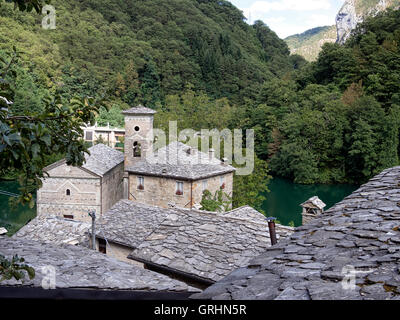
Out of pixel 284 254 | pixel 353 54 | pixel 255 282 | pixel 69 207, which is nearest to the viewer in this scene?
pixel 255 282

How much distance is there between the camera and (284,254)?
2.65m

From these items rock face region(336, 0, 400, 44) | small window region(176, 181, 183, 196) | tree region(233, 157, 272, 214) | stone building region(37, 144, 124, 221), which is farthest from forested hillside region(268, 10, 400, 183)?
rock face region(336, 0, 400, 44)

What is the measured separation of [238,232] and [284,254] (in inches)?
233

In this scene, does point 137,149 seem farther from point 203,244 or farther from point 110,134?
point 110,134

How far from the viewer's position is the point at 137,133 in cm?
2081

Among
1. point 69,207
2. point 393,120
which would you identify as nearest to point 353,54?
point 393,120

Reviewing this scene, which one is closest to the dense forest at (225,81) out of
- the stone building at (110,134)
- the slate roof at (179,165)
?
the stone building at (110,134)

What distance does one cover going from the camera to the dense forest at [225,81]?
1390 inches

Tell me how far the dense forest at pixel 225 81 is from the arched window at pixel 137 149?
4.67m

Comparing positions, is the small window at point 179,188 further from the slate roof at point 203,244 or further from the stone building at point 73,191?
the slate roof at point 203,244

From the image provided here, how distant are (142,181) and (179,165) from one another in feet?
6.20

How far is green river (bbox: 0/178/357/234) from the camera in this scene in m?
22.8
